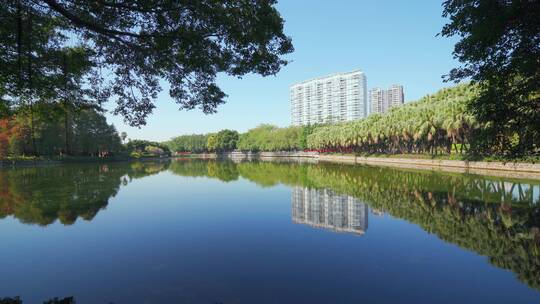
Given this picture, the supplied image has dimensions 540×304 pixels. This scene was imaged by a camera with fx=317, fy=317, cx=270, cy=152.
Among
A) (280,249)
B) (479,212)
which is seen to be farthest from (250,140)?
(280,249)

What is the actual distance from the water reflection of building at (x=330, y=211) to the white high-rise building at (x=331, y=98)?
449 feet

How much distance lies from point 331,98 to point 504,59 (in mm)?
170221

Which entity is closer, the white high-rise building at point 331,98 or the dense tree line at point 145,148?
the dense tree line at point 145,148

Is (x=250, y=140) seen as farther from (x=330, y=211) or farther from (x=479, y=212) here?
(x=479, y=212)

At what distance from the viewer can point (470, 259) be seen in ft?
30.5


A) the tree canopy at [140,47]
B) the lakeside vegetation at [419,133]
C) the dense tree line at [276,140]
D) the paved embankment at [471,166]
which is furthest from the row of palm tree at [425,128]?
the dense tree line at [276,140]

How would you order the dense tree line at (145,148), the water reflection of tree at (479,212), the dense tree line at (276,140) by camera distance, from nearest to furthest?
the water reflection of tree at (479,212) → the dense tree line at (145,148) → the dense tree line at (276,140)

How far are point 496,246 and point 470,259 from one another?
5.31 ft

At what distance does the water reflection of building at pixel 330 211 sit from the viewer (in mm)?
13531

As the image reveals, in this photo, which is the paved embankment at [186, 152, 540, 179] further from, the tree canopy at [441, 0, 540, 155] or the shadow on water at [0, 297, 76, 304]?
the shadow on water at [0, 297, 76, 304]

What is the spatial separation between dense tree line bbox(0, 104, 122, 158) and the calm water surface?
34810 mm

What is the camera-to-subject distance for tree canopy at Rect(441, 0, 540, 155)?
23.9 ft

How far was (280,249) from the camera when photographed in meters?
10.6

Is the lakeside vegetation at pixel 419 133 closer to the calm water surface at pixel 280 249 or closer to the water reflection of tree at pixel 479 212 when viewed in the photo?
the water reflection of tree at pixel 479 212
